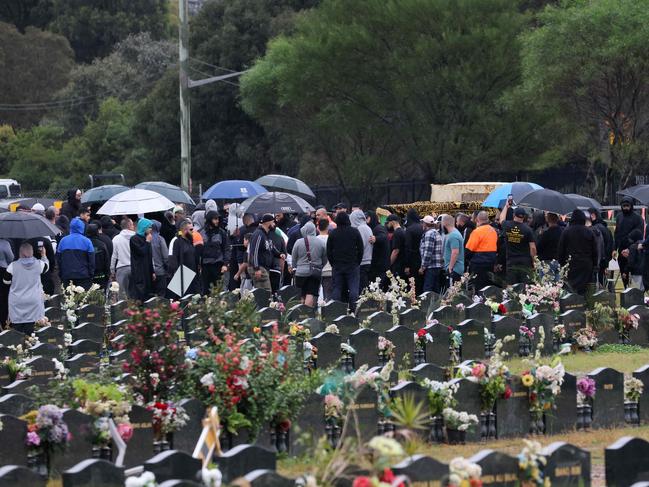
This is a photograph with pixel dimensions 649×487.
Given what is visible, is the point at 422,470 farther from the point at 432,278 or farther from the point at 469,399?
the point at 432,278

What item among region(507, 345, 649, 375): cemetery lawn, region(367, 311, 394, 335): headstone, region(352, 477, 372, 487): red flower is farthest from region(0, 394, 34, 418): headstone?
region(367, 311, 394, 335): headstone

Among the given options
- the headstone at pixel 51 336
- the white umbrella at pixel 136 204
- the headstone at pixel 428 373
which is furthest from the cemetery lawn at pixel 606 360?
the white umbrella at pixel 136 204

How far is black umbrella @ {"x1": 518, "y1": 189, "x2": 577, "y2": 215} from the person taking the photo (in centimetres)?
2439

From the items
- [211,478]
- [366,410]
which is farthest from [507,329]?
[211,478]

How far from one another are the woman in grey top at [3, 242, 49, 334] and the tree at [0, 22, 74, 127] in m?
65.9

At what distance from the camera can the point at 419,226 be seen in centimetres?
2397

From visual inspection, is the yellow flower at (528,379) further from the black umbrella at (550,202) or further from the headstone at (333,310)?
the black umbrella at (550,202)

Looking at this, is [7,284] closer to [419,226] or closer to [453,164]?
[419,226]

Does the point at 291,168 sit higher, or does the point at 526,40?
the point at 526,40

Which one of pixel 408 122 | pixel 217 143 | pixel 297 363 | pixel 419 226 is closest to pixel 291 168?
pixel 217 143

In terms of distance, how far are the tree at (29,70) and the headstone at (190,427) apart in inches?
2878

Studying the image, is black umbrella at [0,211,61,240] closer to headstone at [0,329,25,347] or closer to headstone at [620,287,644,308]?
headstone at [0,329,25,347]

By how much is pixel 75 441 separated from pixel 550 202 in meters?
14.8

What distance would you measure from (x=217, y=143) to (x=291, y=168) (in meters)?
3.53
